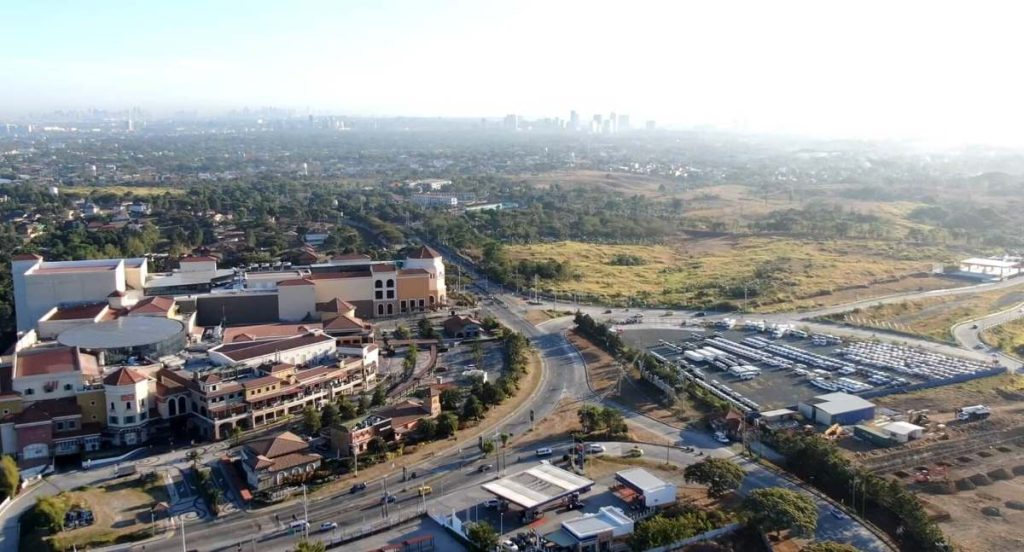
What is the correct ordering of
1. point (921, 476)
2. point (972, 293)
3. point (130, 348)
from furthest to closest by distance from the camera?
point (972, 293) → point (130, 348) → point (921, 476)

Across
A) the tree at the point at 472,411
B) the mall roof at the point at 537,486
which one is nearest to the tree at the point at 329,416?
the tree at the point at 472,411

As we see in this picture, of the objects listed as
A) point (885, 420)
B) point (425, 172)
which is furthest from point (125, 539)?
point (425, 172)

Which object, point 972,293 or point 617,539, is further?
point 972,293

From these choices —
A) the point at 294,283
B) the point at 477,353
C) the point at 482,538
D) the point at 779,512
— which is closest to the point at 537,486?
the point at 482,538

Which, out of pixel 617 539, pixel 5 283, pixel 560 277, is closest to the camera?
pixel 617 539

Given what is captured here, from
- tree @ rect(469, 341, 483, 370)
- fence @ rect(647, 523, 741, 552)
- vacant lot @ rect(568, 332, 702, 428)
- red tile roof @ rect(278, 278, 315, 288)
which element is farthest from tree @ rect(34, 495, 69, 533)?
red tile roof @ rect(278, 278, 315, 288)

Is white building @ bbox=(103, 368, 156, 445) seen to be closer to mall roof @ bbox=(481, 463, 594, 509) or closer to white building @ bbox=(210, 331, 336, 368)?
white building @ bbox=(210, 331, 336, 368)

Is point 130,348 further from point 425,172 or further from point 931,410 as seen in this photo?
point 425,172
